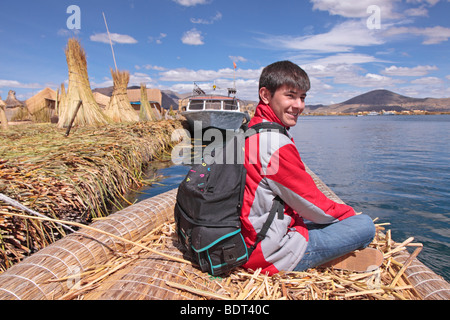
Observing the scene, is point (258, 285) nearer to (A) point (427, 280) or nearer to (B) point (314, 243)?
(B) point (314, 243)

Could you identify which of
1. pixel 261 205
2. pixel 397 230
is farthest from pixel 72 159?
pixel 397 230

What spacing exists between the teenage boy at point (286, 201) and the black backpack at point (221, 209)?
0.20 ft

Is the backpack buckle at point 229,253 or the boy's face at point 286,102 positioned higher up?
the boy's face at point 286,102

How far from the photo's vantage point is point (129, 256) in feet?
8.11

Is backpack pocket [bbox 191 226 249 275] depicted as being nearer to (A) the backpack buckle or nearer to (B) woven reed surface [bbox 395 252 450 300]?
(A) the backpack buckle

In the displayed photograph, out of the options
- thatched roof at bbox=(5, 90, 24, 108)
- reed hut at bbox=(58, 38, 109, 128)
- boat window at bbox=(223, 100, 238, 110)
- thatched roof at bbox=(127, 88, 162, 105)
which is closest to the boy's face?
reed hut at bbox=(58, 38, 109, 128)

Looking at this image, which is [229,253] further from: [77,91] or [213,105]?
[213,105]

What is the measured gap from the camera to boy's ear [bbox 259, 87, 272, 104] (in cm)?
202

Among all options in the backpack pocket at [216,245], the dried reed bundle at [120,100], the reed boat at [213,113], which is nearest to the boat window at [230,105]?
the reed boat at [213,113]

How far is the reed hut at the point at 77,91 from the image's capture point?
985 cm

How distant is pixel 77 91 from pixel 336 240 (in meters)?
10.6

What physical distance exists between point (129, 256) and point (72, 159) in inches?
102

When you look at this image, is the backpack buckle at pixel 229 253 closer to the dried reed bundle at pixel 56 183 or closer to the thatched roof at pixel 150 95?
the dried reed bundle at pixel 56 183
